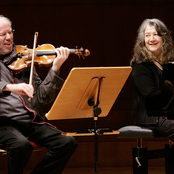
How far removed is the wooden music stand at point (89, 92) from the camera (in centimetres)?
→ 171

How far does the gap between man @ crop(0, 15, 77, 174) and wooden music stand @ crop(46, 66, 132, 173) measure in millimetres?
269

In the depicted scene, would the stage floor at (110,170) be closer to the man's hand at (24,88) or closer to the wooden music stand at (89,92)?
the wooden music stand at (89,92)

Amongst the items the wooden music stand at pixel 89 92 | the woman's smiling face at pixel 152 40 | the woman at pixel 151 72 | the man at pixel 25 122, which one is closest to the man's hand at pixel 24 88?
the man at pixel 25 122

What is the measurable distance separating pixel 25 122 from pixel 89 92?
553 millimetres

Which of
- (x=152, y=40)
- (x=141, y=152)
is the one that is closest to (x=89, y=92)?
(x=141, y=152)

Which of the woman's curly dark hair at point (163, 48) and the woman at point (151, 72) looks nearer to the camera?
the woman at point (151, 72)

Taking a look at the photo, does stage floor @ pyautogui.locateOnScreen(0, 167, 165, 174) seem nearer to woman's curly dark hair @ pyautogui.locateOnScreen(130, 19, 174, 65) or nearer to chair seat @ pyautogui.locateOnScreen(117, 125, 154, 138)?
chair seat @ pyautogui.locateOnScreen(117, 125, 154, 138)

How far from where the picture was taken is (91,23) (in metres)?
3.41

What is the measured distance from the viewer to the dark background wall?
3395 millimetres

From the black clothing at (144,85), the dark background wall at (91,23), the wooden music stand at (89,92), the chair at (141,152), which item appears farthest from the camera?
the dark background wall at (91,23)

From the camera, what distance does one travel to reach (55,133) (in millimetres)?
2086

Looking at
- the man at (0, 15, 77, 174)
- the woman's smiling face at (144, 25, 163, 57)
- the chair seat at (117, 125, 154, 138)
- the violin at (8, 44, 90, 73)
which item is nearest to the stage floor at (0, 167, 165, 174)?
the chair seat at (117, 125, 154, 138)

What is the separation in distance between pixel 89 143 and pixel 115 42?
1.15 metres

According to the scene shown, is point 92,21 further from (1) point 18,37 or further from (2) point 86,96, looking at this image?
(2) point 86,96
